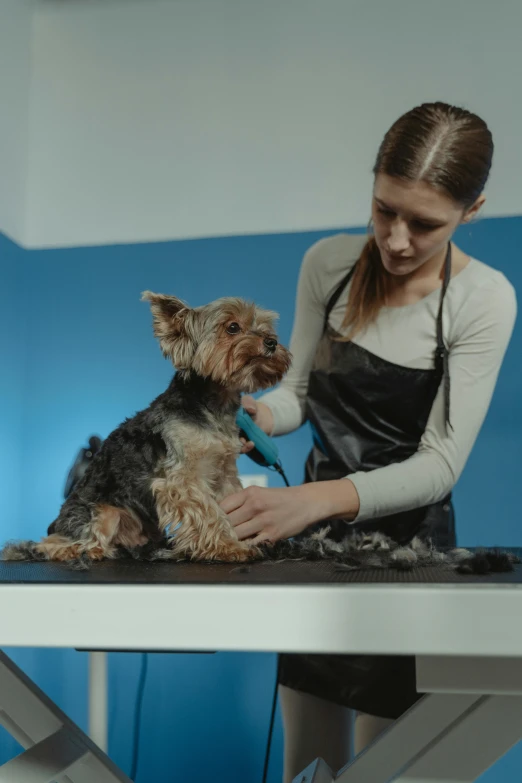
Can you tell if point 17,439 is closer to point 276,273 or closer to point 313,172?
point 276,273

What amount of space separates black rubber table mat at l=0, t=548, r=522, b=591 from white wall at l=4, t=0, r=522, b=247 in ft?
5.63

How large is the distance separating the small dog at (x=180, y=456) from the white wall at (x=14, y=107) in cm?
169

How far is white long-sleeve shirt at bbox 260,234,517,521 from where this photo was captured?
131 cm

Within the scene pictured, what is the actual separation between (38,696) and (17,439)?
5.64ft

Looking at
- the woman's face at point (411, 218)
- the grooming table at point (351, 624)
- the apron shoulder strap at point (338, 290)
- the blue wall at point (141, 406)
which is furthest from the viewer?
the blue wall at point (141, 406)

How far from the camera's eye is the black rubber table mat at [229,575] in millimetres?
666

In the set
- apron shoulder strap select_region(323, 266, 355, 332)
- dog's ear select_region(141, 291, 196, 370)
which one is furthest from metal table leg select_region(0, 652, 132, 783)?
apron shoulder strap select_region(323, 266, 355, 332)

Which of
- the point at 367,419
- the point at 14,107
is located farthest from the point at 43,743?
the point at 14,107

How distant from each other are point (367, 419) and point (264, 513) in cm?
63

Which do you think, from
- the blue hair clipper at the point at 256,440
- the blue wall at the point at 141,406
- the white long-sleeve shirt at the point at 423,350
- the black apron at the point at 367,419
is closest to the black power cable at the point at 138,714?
the blue wall at the point at 141,406

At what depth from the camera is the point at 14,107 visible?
102 inches

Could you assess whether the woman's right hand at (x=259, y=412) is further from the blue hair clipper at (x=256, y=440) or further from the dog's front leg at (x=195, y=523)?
the dog's front leg at (x=195, y=523)

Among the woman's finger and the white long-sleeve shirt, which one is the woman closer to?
the white long-sleeve shirt

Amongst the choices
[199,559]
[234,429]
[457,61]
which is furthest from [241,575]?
[457,61]
